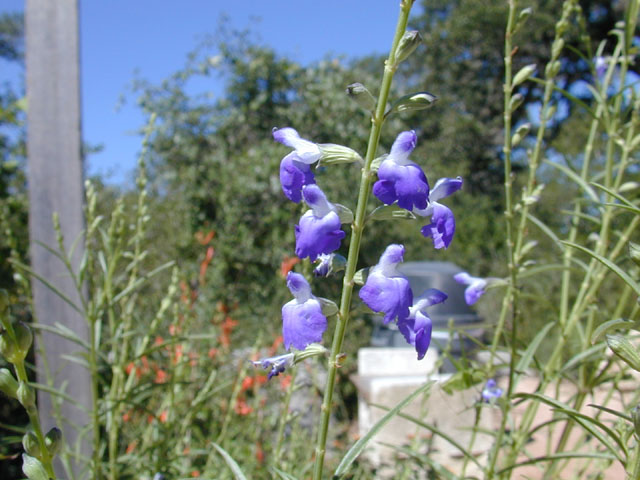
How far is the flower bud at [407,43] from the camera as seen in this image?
807mm

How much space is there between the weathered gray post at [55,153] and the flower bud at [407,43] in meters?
1.73

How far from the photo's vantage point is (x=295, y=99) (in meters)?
6.61

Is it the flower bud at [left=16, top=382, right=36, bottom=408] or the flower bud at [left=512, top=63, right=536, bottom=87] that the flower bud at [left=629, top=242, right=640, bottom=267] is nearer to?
the flower bud at [left=512, top=63, right=536, bottom=87]

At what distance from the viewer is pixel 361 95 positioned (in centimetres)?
87

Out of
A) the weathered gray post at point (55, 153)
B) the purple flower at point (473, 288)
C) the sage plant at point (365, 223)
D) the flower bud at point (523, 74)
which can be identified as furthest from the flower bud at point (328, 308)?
the weathered gray post at point (55, 153)

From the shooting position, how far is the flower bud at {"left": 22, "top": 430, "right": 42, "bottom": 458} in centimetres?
75

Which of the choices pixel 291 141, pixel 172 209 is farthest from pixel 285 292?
pixel 291 141

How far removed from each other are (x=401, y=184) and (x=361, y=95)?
16 cm

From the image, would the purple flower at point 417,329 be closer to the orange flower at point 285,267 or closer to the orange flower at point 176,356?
the orange flower at point 285,267

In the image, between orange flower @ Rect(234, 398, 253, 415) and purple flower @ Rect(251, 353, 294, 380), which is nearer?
purple flower @ Rect(251, 353, 294, 380)

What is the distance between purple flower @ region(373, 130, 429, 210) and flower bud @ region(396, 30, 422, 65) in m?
0.15

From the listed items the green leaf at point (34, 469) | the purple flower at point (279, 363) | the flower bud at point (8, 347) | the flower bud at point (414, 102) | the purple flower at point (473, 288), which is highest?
the flower bud at point (414, 102)

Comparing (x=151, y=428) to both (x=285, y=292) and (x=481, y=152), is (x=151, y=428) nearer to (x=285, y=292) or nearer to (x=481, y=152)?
(x=285, y=292)

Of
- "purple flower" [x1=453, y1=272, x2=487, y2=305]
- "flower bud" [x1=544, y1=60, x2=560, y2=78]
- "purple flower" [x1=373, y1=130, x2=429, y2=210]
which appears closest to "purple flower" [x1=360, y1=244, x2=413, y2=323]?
"purple flower" [x1=373, y1=130, x2=429, y2=210]
